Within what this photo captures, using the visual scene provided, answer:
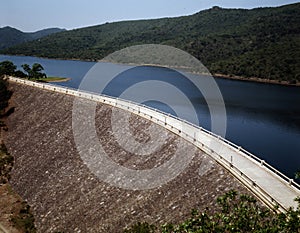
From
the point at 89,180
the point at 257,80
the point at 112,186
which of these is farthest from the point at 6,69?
the point at 257,80

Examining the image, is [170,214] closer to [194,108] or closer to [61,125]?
[61,125]

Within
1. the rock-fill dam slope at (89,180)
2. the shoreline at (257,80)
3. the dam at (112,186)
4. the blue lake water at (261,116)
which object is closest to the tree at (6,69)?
the blue lake water at (261,116)

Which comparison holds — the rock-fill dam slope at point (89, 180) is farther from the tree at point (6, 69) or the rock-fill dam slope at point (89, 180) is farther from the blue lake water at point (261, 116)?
the tree at point (6, 69)

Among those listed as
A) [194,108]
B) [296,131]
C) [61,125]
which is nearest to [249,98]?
[194,108]

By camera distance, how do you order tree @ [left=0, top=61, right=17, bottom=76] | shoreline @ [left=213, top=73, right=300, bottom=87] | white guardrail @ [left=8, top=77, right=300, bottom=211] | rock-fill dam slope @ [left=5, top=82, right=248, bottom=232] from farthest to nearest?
shoreline @ [left=213, top=73, right=300, bottom=87] < tree @ [left=0, top=61, right=17, bottom=76] < rock-fill dam slope @ [left=5, top=82, right=248, bottom=232] < white guardrail @ [left=8, top=77, right=300, bottom=211]

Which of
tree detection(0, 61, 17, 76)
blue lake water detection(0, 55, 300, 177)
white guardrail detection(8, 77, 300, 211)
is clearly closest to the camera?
white guardrail detection(8, 77, 300, 211)

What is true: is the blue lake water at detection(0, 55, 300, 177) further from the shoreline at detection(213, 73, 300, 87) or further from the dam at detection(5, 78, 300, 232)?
the dam at detection(5, 78, 300, 232)

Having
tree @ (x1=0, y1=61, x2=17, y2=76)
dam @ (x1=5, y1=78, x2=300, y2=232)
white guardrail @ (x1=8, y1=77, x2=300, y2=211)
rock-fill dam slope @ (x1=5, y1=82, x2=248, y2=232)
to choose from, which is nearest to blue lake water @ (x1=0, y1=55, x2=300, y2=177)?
white guardrail @ (x1=8, y1=77, x2=300, y2=211)
